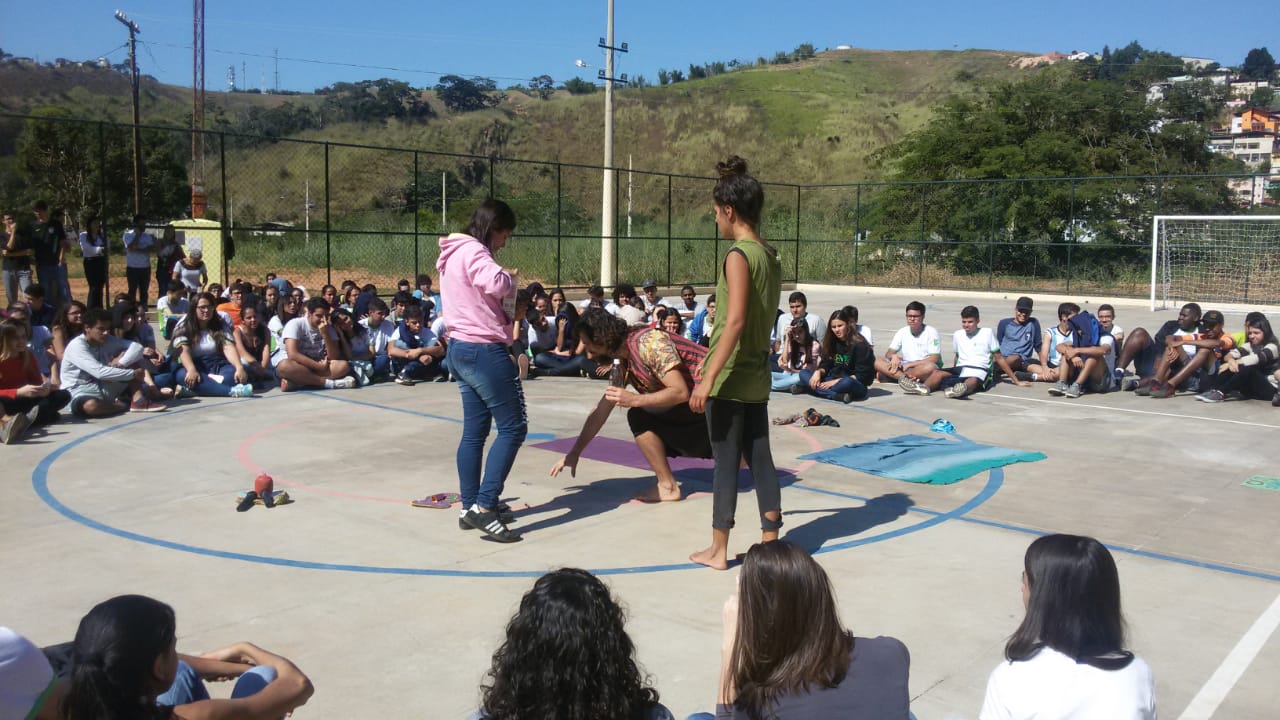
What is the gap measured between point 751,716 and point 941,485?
4.90m

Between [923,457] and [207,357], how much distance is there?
6.93 m

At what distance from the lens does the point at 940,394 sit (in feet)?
36.7

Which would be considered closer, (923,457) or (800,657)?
(800,657)

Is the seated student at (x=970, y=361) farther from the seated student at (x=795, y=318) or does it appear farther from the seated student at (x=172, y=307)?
the seated student at (x=172, y=307)

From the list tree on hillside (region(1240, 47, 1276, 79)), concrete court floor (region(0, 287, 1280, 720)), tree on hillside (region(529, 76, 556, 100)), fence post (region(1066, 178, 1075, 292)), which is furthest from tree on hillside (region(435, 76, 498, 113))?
tree on hillside (region(1240, 47, 1276, 79))

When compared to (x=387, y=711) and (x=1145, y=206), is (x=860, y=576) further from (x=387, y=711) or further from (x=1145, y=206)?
(x=1145, y=206)

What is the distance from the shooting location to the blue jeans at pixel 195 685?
252cm

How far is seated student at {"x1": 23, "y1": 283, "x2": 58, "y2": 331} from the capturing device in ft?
33.1

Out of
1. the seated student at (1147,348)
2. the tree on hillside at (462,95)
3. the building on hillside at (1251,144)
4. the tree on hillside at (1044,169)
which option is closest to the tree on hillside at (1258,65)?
the building on hillside at (1251,144)

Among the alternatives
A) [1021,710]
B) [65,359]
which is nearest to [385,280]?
[65,359]

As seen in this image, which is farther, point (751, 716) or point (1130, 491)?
point (1130, 491)

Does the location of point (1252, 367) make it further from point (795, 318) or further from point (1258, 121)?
point (1258, 121)

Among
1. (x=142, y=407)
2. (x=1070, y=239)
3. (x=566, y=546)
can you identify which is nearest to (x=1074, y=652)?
(x=566, y=546)

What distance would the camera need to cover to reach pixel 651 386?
578cm
